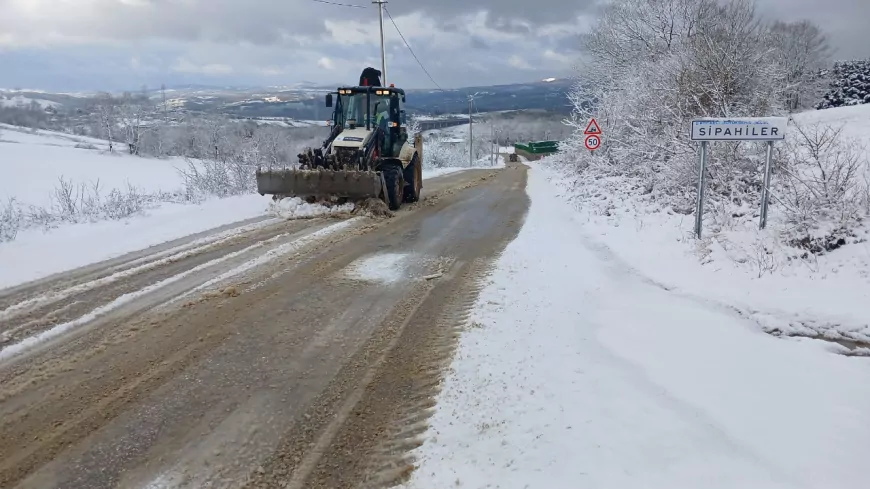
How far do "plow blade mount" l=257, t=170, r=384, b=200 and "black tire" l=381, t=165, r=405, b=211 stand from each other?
0.70 m

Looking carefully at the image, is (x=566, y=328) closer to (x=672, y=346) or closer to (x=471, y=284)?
(x=672, y=346)

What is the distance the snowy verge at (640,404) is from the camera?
312cm

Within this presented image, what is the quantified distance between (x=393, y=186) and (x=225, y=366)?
981 cm

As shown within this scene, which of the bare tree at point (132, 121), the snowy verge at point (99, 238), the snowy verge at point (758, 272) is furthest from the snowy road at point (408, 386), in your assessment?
the bare tree at point (132, 121)

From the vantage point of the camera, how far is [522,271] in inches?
308

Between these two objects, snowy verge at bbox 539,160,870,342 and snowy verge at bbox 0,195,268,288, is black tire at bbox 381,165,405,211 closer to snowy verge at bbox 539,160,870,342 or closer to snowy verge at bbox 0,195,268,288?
snowy verge at bbox 0,195,268,288

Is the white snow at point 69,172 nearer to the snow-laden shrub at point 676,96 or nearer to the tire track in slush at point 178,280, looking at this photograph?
the tire track in slush at point 178,280

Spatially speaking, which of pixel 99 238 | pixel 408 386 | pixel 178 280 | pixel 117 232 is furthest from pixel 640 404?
pixel 117 232

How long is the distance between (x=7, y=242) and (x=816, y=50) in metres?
67.9

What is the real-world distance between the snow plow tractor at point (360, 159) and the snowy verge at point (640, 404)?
24.6 feet

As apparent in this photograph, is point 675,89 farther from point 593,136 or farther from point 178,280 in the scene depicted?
point 178,280

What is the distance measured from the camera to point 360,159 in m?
13.5

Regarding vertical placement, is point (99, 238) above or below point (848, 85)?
below

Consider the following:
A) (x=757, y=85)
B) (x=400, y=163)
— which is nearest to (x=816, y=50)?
(x=757, y=85)
